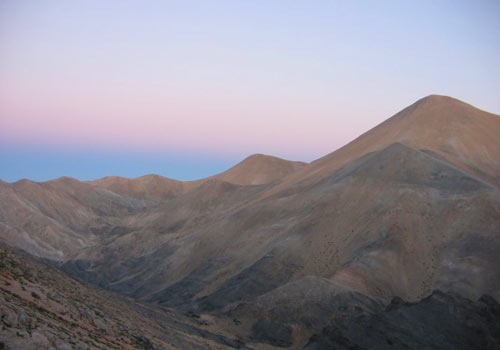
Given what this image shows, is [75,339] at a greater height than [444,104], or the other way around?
[444,104]

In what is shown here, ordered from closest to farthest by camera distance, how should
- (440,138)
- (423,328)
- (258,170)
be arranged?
(423,328) < (440,138) < (258,170)

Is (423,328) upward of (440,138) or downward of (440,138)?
downward

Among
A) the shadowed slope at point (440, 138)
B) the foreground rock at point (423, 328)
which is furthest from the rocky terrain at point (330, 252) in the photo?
the shadowed slope at point (440, 138)

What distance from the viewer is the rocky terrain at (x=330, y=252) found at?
35906 mm

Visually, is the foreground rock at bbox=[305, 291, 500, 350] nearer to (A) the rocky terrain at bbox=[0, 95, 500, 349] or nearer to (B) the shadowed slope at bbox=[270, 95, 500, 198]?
(A) the rocky terrain at bbox=[0, 95, 500, 349]

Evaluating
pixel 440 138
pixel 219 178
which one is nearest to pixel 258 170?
pixel 219 178

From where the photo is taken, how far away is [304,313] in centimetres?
4219

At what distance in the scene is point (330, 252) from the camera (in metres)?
55.2

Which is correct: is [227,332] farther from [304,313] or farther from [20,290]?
[20,290]

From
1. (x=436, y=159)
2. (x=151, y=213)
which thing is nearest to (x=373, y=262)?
(x=436, y=159)

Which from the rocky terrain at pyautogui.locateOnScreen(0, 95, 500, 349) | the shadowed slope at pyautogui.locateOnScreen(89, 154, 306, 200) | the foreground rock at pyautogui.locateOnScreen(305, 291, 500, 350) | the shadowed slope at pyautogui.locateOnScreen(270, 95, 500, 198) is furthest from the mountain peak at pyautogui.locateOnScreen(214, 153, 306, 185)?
the foreground rock at pyautogui.locateOnScreen(305, 291, 500, 350)

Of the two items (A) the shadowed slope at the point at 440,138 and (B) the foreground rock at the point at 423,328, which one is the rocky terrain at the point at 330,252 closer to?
(B) the foreground rock at the point at 423,328

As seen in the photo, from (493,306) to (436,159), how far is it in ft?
105

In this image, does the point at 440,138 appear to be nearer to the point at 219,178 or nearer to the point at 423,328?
the point at 423,328
